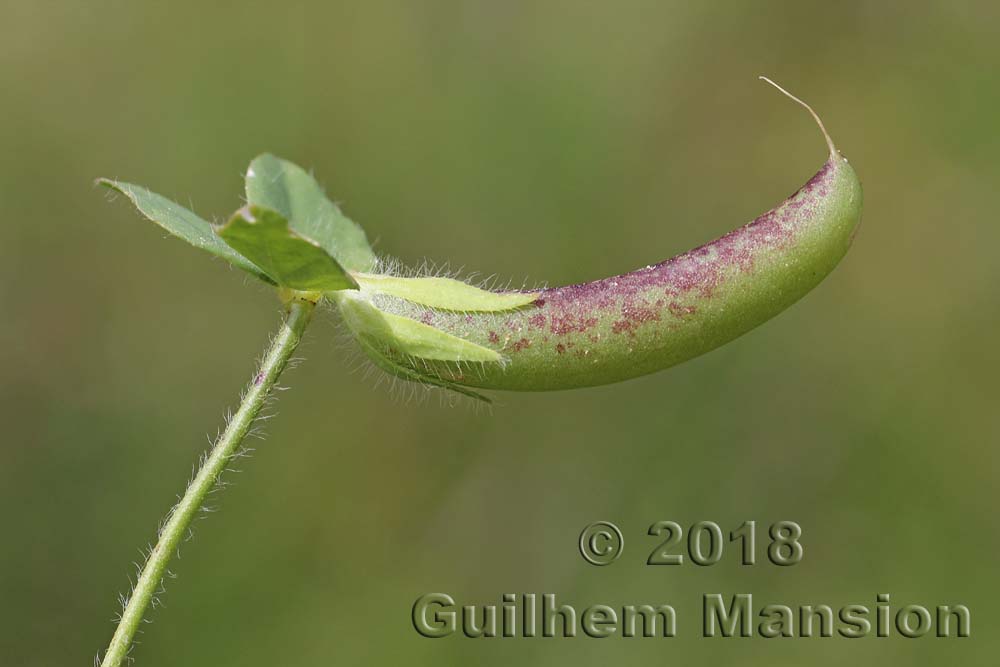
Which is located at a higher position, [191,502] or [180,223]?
[180,223]

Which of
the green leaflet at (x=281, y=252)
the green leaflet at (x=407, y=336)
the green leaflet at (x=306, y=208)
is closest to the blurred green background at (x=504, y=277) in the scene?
the green leaflet at (x=306, y=208)

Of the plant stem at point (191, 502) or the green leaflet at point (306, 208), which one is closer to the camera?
the plant stem at point (191, 502)

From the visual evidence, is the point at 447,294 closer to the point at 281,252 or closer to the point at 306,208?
the point at 281,252

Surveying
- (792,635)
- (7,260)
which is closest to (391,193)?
(7,260)

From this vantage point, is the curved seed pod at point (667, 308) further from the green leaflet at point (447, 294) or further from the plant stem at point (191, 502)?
the plant stem at point (191, 502)

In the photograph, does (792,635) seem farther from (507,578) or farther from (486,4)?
(486,4)

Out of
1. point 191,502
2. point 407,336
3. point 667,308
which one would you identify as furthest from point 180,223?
point 667,308

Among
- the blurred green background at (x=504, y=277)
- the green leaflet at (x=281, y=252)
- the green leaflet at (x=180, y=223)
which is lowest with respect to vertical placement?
the green leaflet at (x=281, y=252)
